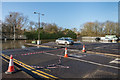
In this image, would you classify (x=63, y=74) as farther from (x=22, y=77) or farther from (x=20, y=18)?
(x=20, y=18)

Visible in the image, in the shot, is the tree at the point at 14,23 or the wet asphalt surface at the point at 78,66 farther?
the tree at the point at 14,23

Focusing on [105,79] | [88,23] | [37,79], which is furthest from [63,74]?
Answer: [88,23]

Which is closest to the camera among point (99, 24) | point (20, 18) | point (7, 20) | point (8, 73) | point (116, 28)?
point (8, 73)

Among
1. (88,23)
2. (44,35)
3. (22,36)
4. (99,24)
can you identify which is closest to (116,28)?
(99,24)

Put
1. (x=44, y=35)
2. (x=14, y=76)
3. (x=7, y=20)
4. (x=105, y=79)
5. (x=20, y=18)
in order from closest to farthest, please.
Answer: (x=105, y=79), (x=14, y=76), (x=7, y=20), (x=20, y=18), (x=44, y=35)

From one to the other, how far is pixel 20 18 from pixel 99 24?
4998 cm

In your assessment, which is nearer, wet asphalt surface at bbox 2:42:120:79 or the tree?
wet asphalt surface at bbox 2:42:120:79

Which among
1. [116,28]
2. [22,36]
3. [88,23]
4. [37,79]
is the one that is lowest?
[37,79]

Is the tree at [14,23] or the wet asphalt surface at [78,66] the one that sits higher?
the tree at [14,23]

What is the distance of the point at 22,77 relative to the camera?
4176 mm

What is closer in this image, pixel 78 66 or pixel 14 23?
pixel 78 66

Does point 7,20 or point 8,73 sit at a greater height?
point 7,20

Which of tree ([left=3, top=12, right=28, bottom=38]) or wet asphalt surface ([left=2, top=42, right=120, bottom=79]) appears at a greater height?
tree ([left=3, top=12, right=28, bottom=38])

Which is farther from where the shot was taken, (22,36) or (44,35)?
(44,35)
